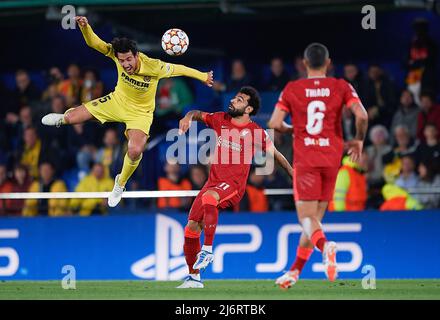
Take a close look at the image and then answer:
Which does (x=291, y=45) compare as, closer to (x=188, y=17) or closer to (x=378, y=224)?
(x=188, y=17)

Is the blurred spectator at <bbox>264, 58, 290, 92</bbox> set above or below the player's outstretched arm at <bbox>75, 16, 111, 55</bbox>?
above

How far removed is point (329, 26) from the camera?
862 inches

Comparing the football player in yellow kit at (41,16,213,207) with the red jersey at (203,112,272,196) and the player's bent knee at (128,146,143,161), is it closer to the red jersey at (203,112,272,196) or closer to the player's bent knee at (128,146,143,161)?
the player's bent knee at (128,146,143,161)

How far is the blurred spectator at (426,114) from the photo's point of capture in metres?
18.6

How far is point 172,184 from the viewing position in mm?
18766

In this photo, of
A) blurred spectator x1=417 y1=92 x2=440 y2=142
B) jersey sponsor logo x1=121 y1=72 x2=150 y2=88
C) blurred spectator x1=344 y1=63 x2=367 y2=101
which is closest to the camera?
jersey sponsor logo x1=121 y1=72 x2=150 y2=88

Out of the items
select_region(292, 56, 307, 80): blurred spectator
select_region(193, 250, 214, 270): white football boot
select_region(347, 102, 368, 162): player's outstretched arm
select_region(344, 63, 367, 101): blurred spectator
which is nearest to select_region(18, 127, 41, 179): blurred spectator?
select_region(292, 56, 307, 80): blurred spectator

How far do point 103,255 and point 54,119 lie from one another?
3492mm

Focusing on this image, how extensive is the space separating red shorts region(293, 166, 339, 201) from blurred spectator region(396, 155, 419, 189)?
18.1 feet

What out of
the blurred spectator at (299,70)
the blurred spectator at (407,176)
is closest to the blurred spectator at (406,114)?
the blurred spectator at (407,176)

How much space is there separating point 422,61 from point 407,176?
2.71 meters

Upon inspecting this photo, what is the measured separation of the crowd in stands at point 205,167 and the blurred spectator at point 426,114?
16 millimetres

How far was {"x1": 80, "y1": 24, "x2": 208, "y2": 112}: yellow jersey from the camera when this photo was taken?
14555 millimetres
